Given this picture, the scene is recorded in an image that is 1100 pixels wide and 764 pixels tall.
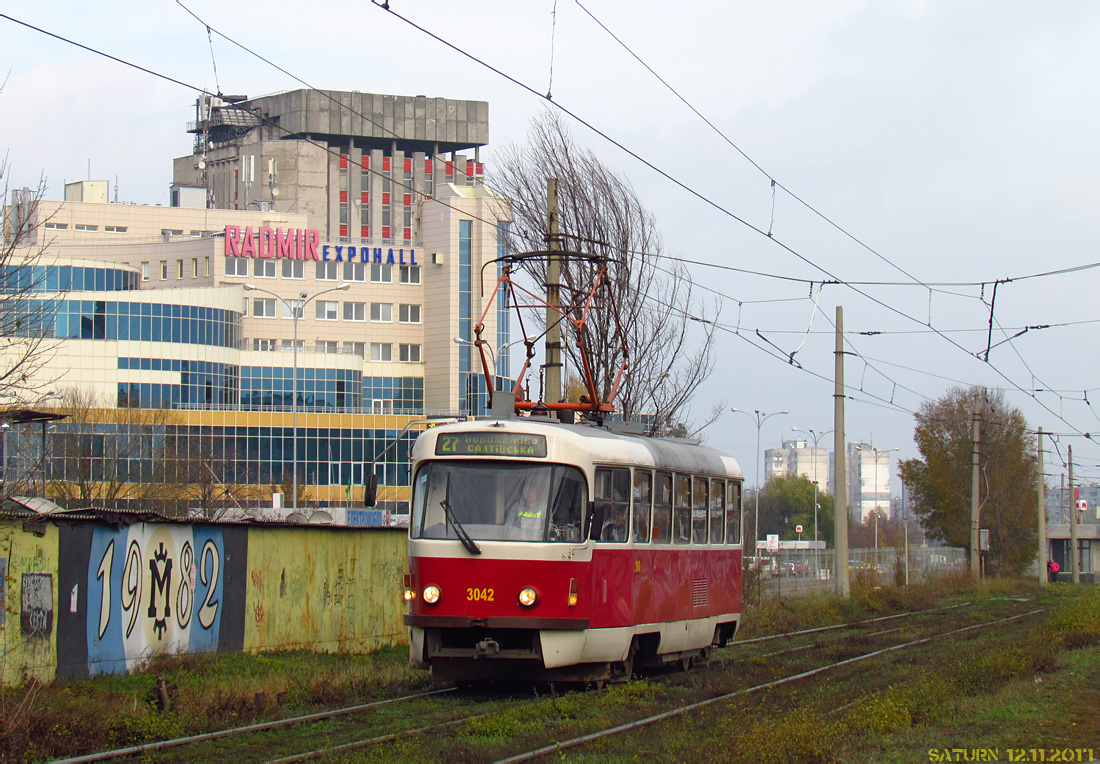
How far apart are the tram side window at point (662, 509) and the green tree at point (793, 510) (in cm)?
10505

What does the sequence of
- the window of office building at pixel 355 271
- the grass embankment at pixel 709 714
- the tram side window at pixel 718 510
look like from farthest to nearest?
the window of office building at pixel 355 271
the tram side window at pixel 718 510
the grass embankment at pixel 709 714

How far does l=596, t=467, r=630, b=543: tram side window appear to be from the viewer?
45.8ft

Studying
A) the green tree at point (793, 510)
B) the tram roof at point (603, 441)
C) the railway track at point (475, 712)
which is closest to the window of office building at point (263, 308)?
A: the green tree at point (793, 510)

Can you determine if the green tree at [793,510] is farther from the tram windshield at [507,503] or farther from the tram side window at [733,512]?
the tram windshield at [507,503]

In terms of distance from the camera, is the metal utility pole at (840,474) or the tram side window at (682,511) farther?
the metal utility pole at (840,474)

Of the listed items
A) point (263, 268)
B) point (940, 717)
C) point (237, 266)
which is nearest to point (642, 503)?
point (940, 717)

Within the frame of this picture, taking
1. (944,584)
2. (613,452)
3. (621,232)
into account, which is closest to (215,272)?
(944,584)

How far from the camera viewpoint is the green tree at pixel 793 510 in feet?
392

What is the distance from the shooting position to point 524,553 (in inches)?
521

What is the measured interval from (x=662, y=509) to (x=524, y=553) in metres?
2.89

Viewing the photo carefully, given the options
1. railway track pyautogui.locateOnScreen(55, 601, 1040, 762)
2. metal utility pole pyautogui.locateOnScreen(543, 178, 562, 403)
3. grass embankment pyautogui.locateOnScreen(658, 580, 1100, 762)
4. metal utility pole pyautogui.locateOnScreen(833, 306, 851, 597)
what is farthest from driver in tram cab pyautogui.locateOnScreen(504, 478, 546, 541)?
metal utility pole pyautogui.locateOnScreen(833, 306, 851, 597)

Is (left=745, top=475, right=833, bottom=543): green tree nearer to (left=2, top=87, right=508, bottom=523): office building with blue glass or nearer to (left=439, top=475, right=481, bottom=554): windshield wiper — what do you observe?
(left=2, top=87, right=508, bottom=523): office building with blue glass

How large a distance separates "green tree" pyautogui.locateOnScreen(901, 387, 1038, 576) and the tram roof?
4824 cm

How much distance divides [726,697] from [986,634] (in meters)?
13.1
